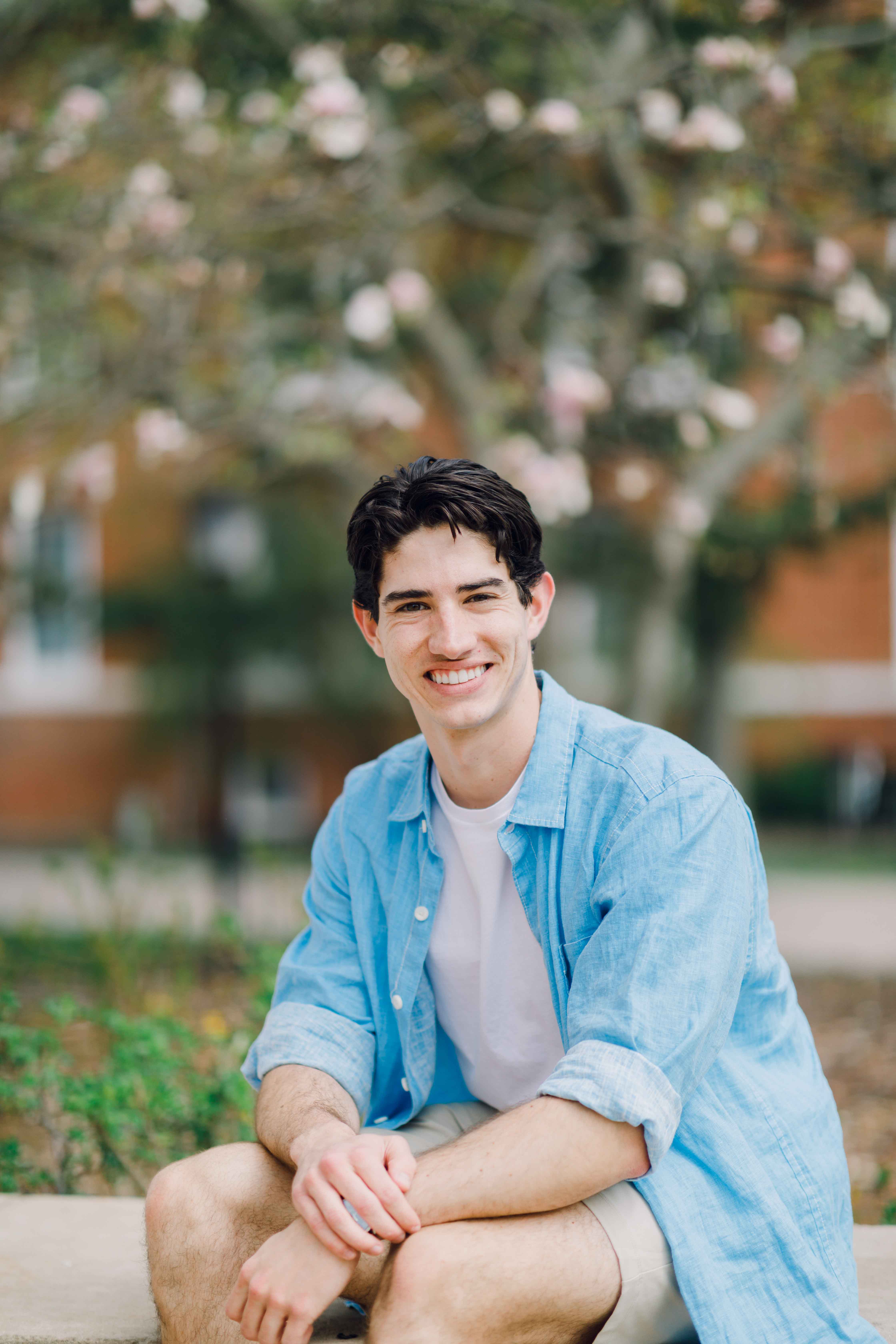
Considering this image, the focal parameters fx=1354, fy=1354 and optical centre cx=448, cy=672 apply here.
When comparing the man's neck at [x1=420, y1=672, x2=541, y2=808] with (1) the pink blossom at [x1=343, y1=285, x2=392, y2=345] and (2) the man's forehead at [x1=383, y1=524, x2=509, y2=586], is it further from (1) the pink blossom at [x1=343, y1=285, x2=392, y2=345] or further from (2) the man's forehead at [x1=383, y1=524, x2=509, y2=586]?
(1) the pink blossom at [x1=343, y1=285, x2=392, y2=345]

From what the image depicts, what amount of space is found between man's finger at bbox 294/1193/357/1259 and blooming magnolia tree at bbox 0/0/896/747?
4002 millimetres

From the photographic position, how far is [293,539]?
11688 mm

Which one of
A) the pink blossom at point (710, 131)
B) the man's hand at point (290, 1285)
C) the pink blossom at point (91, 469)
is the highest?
the pink blossom at point (710, 131)

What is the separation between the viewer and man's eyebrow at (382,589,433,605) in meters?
2.15

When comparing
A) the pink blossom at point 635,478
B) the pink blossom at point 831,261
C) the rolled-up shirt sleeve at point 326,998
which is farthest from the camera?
the pink blossom at point 635,478

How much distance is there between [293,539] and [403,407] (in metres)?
5.75

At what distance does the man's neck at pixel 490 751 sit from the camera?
218 centimetres

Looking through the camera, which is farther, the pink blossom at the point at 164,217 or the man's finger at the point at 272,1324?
the pink blossom at the point at 164,217

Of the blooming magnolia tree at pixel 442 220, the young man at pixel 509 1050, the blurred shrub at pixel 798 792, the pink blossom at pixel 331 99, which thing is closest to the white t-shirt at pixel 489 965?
the young man at pixel 509 1050

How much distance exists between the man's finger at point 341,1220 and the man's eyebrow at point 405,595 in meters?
0.88

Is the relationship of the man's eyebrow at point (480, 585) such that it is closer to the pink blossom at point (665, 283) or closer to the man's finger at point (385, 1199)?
the man's finger at point (385, 1199)

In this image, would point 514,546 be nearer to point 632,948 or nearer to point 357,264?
point 632,948

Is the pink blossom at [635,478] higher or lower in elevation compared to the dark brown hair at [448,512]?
higher

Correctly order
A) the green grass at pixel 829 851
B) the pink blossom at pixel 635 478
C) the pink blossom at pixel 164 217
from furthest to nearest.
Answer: the green grass at pixel 829 851 < the pink blossom at pixel 635 478 < the pink blossom at pixel 164 217
